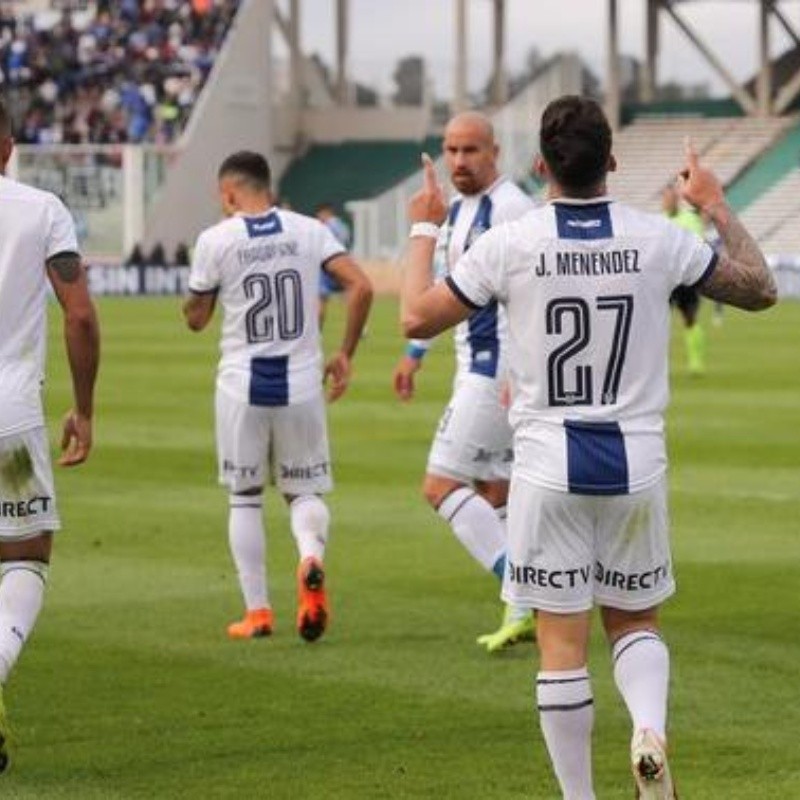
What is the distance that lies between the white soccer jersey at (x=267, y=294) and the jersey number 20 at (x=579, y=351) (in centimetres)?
457

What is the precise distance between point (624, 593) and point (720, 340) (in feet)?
102

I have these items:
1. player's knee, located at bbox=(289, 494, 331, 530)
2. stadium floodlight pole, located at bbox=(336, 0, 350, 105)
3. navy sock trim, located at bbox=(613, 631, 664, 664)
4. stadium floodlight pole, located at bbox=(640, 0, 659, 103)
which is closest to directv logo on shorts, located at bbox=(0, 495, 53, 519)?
navy sock trim, located at bbox=(613, 631, 664, 664)

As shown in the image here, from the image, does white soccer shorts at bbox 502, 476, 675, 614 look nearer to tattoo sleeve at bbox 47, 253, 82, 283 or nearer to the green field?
the green field

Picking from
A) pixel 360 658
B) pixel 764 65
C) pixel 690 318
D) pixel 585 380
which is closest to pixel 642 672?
pixel 585 380

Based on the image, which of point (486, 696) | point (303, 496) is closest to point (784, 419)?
point (303, 496)

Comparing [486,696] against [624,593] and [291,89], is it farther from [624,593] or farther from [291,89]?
[291,89]

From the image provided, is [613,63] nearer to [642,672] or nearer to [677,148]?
[677,148]

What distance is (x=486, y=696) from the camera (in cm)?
1067

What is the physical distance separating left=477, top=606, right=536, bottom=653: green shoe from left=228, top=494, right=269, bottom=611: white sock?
1263 millimetres

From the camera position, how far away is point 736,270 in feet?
26.3

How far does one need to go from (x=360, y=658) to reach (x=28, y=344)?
301 cm

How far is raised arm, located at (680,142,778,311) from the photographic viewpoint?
26.3ft

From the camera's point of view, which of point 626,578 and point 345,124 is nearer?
point 626,578

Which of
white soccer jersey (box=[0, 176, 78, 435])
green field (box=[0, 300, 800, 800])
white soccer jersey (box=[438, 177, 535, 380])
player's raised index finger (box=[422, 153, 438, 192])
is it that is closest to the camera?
player's raised index finger (box=[422, 153, 438, 192])
